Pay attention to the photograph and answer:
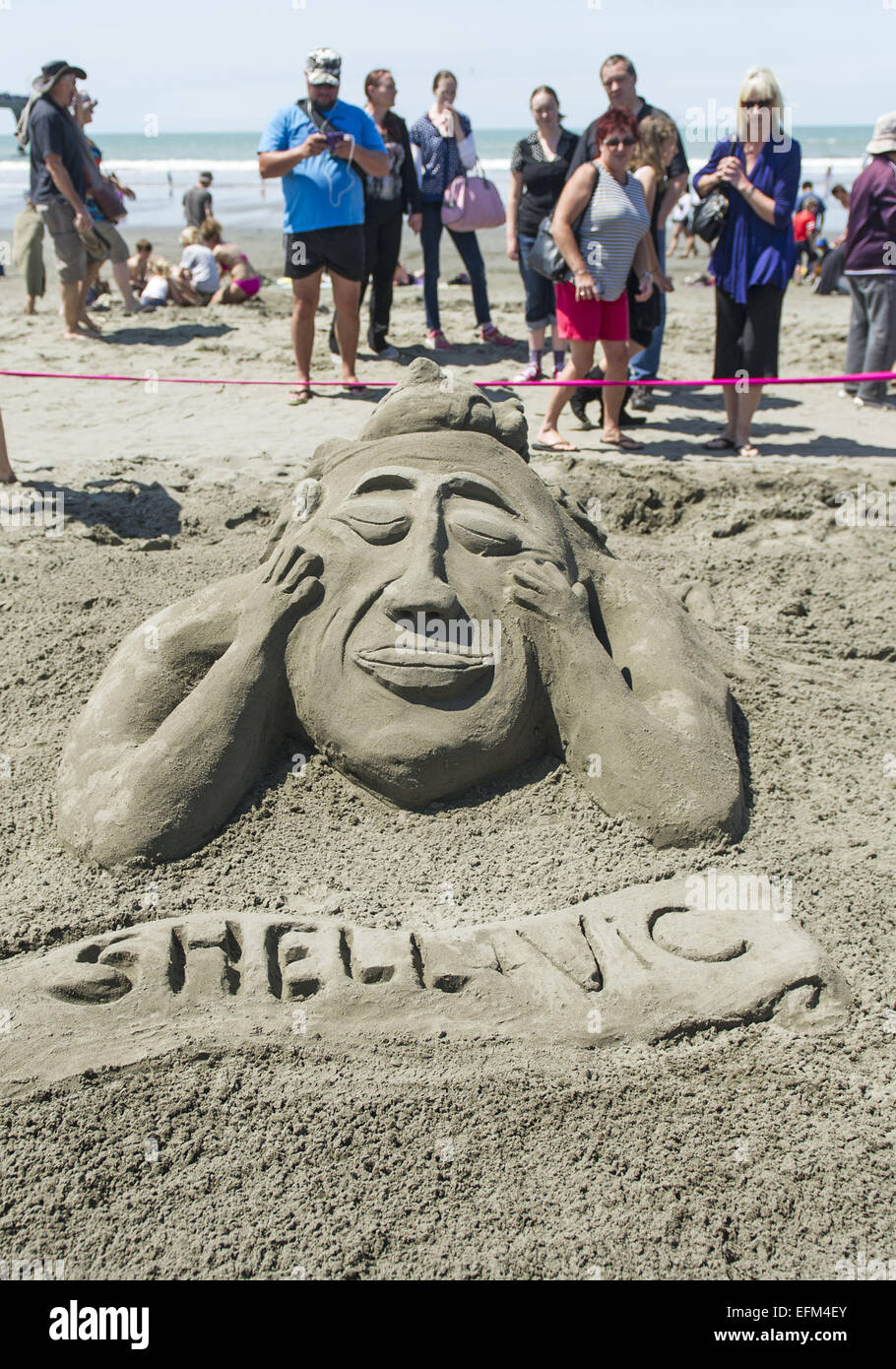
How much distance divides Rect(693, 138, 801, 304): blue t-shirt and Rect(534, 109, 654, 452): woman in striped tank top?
42 centimetres

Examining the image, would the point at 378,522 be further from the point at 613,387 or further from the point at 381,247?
the point at 381,247

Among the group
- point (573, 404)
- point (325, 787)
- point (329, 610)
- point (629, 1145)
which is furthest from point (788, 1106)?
point (573, 404)

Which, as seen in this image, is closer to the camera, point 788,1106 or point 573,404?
point 788,1106

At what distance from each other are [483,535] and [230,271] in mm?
9995

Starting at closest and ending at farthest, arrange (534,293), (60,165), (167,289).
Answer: (534,293) → (60,165) → (167,289)

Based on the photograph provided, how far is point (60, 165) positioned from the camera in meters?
8.12

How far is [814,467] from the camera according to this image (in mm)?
6246

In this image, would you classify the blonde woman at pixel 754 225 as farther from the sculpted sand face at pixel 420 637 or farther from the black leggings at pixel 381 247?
the sculpted sand face at pixel 420 637

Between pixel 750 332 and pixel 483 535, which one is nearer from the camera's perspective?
pixel 483 535

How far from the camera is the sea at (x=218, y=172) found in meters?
24.9

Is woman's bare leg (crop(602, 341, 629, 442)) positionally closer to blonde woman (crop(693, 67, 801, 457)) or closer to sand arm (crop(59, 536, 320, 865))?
blonde woman (crop(693, 67, 801, 457))

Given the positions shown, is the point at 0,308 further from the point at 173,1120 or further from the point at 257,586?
the point at 173,1120

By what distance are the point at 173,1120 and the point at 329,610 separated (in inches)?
54.5

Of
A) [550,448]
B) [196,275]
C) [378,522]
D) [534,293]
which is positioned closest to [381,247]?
[534,293]
